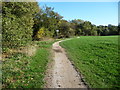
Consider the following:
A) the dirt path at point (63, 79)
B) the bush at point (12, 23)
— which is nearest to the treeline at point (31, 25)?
the bush at point (12, 23)

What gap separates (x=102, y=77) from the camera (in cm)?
564

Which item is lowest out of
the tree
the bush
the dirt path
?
the dirt path

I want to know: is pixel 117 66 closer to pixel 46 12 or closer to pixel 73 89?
pixel 73 89

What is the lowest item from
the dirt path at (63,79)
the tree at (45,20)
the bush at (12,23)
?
the dirt path at (63,79)

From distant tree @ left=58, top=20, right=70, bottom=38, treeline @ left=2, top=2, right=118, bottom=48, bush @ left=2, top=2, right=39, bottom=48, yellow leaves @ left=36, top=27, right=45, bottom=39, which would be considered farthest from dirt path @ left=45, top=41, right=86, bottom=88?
distant tree @ left=58, top=20, right=70, bottom=38

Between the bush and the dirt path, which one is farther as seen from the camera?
the bush

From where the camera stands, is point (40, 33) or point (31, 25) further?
point (40, 33)

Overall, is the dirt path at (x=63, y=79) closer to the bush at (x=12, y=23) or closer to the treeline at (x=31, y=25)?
the bush at (x=12, y=23)

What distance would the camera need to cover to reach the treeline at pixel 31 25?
26.4 ft

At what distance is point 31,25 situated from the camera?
41.6 feet

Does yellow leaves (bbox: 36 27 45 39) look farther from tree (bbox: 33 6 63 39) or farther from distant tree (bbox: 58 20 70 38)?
distant tree (bbox: 58 20 70 38)

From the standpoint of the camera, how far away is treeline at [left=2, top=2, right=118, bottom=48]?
8034 millimetres

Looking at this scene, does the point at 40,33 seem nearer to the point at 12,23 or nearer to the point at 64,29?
the point at 64,29

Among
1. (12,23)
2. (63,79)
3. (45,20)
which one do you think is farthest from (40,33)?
(63,79)
